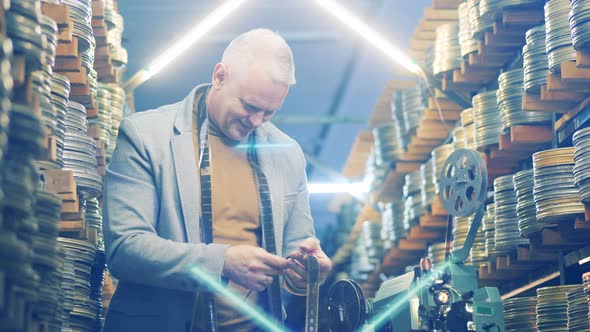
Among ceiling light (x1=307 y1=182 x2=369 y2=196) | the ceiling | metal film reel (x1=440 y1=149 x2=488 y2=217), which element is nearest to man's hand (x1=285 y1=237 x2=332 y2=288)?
metal film reel (x1=440 y1=149 x2=488 y2=217)

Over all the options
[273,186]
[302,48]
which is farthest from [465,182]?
[302,48]

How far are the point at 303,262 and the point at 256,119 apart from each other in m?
0.79

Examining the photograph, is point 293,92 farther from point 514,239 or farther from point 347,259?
point 514,239

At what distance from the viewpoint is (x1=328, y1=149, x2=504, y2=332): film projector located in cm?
558

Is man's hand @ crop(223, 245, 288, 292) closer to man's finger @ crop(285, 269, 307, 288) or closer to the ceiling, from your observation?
man's finger @ crop(285, 269, 307, 288)

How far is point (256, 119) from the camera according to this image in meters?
5.02

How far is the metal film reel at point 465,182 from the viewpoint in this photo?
6.34 metres

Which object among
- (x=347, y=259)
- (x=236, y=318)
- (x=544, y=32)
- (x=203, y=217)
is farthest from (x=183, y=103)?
(x=347, y=259)

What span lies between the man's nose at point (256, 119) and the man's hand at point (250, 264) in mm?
757

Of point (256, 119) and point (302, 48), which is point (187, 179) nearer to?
point (256, 119)

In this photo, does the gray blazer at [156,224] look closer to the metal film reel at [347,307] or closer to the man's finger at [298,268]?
the man's finger at [298,268]

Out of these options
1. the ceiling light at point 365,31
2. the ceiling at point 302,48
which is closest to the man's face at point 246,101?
the ceiling light at point 365,31

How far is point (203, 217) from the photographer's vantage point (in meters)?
4.71

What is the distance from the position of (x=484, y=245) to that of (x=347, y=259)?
37.2 feet
